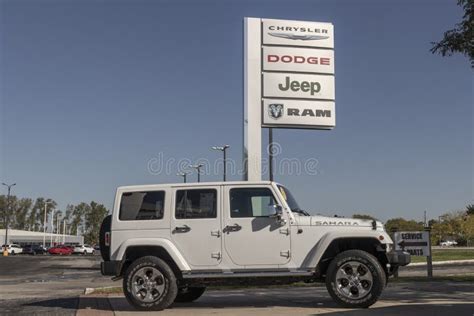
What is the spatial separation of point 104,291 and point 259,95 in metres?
6.78

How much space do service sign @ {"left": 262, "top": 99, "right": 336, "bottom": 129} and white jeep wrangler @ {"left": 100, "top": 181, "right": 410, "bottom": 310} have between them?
7266 mm

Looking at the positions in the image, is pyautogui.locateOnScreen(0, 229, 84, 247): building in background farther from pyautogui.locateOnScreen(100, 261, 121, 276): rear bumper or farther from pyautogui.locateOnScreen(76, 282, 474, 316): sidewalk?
pyautogui.locateOnScreen(100, 261, 121, 276): rear bumper

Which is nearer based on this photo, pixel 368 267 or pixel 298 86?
pixel 368 267

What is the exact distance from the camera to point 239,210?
940 cm

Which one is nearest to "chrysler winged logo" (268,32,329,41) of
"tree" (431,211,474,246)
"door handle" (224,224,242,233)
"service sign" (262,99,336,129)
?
"service sign" (262,99,336,129)

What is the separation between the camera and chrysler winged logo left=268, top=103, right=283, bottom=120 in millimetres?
16609

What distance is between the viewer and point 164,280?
923cm

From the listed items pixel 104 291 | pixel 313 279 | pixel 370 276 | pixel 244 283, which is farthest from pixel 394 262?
pixel 104 291

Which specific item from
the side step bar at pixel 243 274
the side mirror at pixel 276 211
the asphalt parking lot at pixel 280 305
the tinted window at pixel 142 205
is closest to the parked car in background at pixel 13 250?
the asphalt parking lot at pixel 280 305

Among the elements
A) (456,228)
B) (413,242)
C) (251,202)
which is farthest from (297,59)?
(456,228)

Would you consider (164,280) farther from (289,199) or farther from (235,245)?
(289,199)

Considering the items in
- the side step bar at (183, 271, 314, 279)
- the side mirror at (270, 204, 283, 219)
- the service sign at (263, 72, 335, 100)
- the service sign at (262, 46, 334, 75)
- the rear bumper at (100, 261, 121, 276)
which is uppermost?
the service sign at (262, 46, 334, 75)

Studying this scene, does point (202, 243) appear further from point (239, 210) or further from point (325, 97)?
point (325, 97)

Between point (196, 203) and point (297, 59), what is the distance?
28.7 feet
